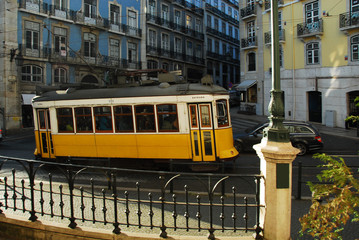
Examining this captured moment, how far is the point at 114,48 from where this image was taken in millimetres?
31422

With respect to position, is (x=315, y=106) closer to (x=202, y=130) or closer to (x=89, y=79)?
(x=202, y=130)

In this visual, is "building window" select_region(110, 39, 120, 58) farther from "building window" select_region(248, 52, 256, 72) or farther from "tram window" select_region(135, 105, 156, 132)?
"tram window" select_region(135, 105, 156, 132)

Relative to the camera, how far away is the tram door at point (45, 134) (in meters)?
11.9

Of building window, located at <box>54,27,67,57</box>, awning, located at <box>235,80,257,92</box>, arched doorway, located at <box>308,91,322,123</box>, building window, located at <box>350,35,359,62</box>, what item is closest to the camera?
building window, located at <box>350,35,359,62</box>

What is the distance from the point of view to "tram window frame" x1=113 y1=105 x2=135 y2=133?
34.9ft

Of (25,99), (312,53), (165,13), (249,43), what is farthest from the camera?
(165,13)

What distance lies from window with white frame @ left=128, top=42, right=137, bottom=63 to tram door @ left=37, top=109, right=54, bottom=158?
21918mm

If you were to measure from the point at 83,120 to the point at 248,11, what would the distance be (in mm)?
24838

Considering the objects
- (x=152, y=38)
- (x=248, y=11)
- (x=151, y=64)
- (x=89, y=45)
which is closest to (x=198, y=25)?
(x=152, y=38)

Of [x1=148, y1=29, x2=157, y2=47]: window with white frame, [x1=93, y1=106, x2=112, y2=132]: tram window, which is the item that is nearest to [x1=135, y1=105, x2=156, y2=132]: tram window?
[x1=93, y1=106, x2=112, y2=132]: tram window

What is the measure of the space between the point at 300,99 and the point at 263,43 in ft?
23.7

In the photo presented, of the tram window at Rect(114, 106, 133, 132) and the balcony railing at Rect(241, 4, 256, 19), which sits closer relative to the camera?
the tram window at Rect(114, 106, 133, 132)

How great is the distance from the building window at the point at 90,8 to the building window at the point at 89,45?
75.7 inches

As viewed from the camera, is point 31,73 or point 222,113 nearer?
point 222,113
